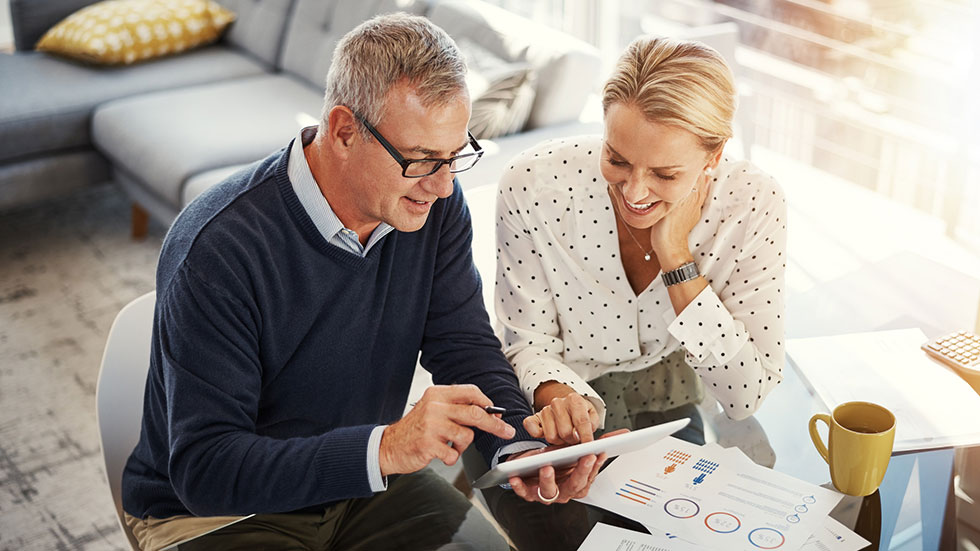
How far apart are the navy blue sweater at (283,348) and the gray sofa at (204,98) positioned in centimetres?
111

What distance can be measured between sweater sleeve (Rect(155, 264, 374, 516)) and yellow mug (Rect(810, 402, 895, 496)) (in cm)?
60

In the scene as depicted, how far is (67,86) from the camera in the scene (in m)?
3.54

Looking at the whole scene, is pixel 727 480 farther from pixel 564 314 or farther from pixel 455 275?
pixel 455 275

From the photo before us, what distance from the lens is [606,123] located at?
1.42 metres

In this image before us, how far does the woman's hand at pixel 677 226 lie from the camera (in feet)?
4.87

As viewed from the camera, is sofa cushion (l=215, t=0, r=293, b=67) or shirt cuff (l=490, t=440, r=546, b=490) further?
sofa cushion (l=215, t=0, r=293, b=67)

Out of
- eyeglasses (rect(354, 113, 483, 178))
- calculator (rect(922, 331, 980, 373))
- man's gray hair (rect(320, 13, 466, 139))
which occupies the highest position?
man's gray hair (rect(320, 13, 466, 139))

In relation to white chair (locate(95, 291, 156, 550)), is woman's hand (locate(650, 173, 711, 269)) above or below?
above

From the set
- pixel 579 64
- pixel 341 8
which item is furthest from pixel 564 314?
pixel 341 8

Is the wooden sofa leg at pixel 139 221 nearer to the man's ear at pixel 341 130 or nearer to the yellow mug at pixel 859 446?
the man's ear at pixel 341 130

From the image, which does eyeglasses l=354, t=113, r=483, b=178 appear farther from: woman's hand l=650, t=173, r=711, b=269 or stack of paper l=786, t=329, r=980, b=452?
stack of paper l=786, t=329, r=980, b=452

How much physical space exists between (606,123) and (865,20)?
1.88 m

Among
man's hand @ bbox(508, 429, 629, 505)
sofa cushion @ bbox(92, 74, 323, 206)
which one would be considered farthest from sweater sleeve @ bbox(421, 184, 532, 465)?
sofa cushion @ bbox(92, 74, 323, 206)

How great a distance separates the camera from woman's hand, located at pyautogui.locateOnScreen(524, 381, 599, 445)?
131 centimetres
